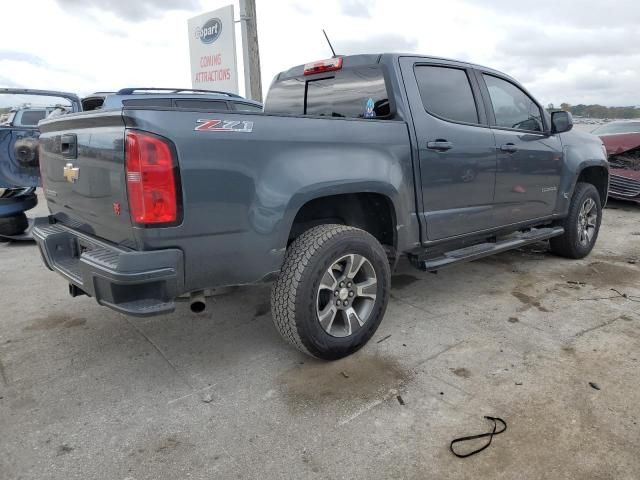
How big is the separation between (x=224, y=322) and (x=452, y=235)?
185 cm

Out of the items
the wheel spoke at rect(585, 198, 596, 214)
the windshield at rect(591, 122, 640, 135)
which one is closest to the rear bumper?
the wheel spoke at rect(585, 198, 596, 214)

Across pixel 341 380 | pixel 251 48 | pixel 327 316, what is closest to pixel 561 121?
pixel 327 316

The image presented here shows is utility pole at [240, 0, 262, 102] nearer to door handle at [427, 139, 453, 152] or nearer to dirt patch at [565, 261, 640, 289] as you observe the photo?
dirt patch at [565, 261, 640, 289]

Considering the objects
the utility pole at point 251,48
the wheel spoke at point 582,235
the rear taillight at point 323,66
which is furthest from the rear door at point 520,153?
the utility pole at point 251,48

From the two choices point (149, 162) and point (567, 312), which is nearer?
point (149, 162)

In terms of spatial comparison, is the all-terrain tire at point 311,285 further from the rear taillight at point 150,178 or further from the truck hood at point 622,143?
the truck hood at point 622,143

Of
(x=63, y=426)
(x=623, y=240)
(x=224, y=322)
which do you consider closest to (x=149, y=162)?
(x=63, y=426)

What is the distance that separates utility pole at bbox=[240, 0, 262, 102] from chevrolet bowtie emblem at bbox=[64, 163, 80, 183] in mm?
7676

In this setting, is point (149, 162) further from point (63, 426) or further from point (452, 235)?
point (452, 235)

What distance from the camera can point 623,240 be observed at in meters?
6.34

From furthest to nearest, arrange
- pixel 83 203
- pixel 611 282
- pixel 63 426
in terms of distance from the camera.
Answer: pixel 611 282 < pixel 83 203 < pixel 63 426

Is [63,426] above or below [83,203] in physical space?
below

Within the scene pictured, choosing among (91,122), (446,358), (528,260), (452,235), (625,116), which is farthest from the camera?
(625,116)

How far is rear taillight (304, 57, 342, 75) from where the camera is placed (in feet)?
12.2
